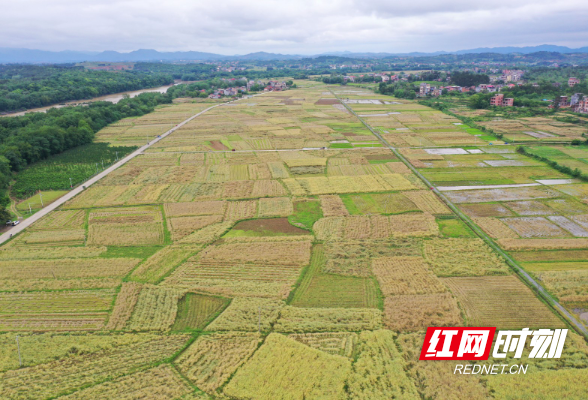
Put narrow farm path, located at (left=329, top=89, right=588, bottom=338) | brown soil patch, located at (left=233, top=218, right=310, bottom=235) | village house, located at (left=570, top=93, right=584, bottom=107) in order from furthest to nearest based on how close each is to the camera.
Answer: village house, located at (left=570, top=93, right=584, bottom=107), brown soil patch, located at (left=233, top=218, right=310, bottom=235), narrow farm path, located at (left=329, top=89, right=588, bottom=338)

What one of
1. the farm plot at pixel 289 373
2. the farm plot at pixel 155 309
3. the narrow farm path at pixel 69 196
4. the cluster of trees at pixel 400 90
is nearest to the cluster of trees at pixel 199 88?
the cluster of trees at pixel 400 90

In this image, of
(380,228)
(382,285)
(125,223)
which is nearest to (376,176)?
(380,228)

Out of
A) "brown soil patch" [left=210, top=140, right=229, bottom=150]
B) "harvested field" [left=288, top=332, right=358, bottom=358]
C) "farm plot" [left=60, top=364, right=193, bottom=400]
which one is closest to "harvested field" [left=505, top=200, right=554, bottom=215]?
"harvested field" [left=288, top=332, right=358, bottom=358]

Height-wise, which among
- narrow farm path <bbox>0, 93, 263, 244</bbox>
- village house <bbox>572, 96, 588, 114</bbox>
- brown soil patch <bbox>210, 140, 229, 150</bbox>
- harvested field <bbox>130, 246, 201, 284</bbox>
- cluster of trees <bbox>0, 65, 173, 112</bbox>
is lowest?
harvested field <bbox>130, 246, 201, 284</bbox>

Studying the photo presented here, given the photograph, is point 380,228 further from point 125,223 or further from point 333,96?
point 333,96

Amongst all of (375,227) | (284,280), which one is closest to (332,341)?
(284,280)

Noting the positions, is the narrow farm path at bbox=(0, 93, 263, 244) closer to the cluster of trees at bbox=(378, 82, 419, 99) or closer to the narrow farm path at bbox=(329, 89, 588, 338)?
the narrow farm path at bbox=(329, 89, 588, 338)
